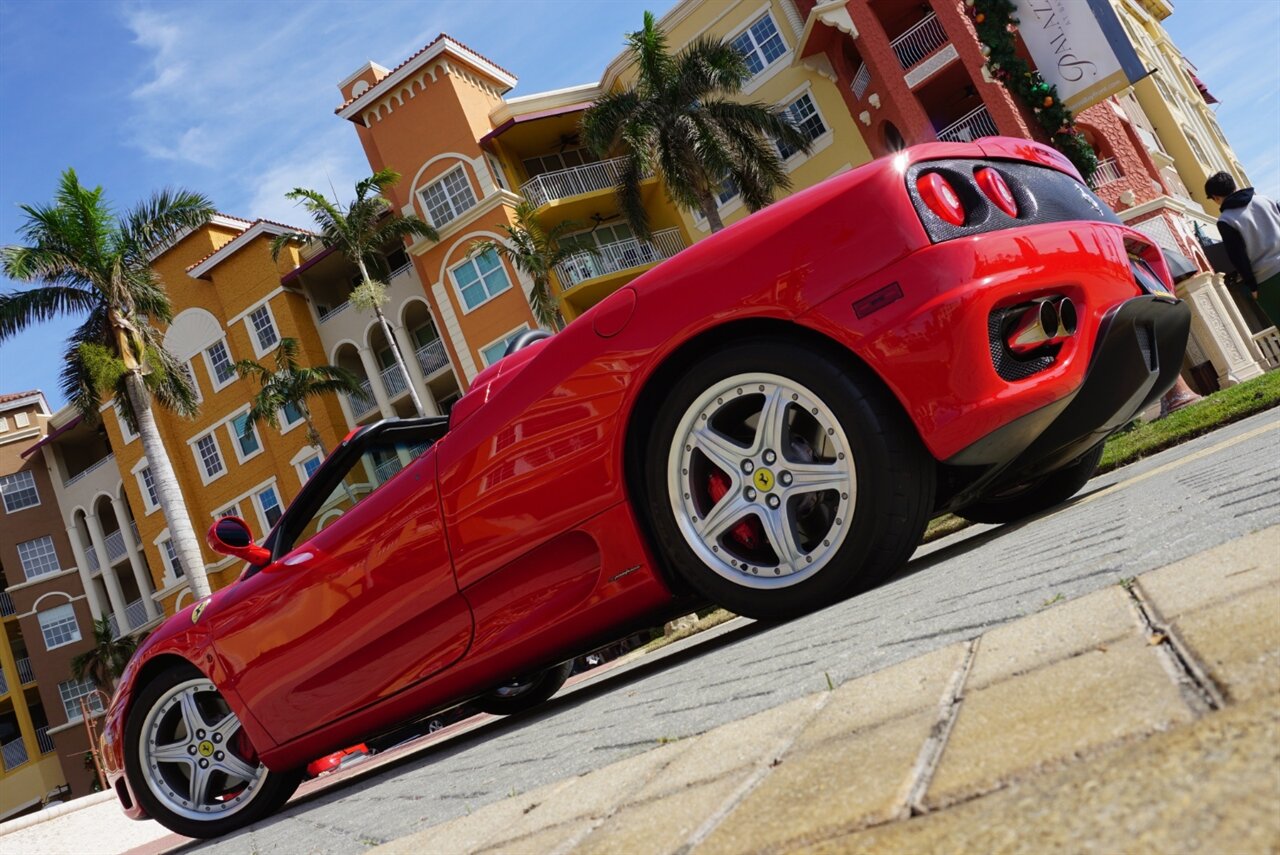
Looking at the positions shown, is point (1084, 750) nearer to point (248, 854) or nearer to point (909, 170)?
point (909, 170)

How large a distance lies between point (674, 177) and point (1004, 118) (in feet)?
24.4

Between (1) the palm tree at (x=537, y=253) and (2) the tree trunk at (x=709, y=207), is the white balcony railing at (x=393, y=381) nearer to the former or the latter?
(1) the palm tree at (x=537, y=253)

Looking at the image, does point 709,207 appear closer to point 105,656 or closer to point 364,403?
Result: point 364,403

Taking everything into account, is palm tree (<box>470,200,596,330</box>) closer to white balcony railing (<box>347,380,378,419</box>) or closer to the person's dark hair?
white balcony railing (<box>347,380,378,419</box>)

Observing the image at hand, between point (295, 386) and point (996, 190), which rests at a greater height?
point (295, 386)

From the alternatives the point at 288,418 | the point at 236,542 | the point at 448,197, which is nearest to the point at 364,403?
the point at 288,418

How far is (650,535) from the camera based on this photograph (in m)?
3.32

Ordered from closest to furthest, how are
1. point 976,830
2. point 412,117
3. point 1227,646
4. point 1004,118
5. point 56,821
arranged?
point 976,830 → point 1227,646 → point 56,821 → point 1004,118 → point 412,117

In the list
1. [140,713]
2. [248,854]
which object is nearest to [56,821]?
[140,713]

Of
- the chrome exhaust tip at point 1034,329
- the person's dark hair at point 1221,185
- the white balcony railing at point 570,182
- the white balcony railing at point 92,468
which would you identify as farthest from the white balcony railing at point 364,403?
the chrome exhaust tip at point 1034,329

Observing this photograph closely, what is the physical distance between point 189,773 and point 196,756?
4.7 inches

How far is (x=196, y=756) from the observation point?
4395 mm

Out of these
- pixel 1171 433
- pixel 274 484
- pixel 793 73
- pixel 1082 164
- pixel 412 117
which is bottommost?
pixel 1171 433

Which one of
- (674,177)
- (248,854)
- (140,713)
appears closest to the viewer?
(248,854)
